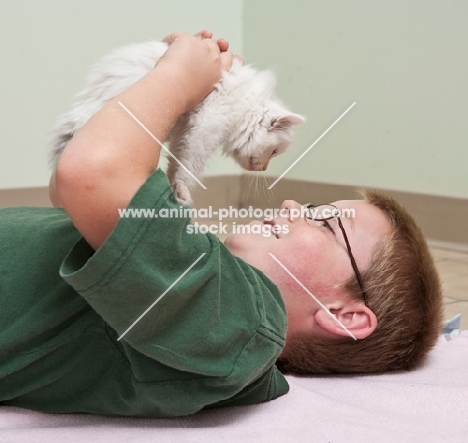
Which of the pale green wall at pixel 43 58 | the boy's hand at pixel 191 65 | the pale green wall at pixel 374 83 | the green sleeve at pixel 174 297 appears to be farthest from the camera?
the pale green wall at pixel 374 83

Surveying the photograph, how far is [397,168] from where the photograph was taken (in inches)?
113

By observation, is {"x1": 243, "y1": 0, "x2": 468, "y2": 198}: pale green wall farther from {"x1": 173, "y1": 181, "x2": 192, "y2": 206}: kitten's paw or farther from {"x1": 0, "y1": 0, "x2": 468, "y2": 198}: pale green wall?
{"x1": 173, "y1": 181, "x2": 192, "y2": 206}: kitten's paw

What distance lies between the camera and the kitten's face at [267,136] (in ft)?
5.82

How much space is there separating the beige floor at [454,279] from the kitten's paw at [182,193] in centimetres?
74

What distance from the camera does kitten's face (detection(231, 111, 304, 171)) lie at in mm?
1774

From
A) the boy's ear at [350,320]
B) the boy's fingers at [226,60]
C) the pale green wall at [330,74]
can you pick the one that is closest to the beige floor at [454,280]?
the pale green wall at [330,74]

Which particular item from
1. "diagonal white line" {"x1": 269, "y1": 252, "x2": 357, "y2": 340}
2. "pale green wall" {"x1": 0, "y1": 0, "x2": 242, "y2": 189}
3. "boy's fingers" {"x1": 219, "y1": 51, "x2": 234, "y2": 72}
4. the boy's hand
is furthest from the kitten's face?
"pale green wall" {"x1": 0, "y1": 0, "x2": 242, "y2": 189}

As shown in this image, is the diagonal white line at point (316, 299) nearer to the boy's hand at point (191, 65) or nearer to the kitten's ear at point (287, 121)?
the boy's hand at point (191, 65)

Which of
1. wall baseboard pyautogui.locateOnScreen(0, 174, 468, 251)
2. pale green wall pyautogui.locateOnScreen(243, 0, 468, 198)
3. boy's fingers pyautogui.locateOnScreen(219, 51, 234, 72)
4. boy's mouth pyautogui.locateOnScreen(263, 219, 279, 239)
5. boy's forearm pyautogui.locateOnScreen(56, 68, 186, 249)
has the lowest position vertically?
wall baseboard pyautogui.locateOnScreen(0, 174, 468, 251)

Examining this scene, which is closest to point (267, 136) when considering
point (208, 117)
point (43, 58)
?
point (208, 117)

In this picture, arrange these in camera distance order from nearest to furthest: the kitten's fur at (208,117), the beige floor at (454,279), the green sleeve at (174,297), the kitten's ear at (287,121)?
the green sleeve at (174,297), the kitten's fur at (208,117), the kitten's ear at (287,121), the beige floor at (454,279)

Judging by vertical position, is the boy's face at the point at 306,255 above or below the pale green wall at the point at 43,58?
above

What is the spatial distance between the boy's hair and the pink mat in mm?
37

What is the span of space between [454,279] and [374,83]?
3.20 ft
